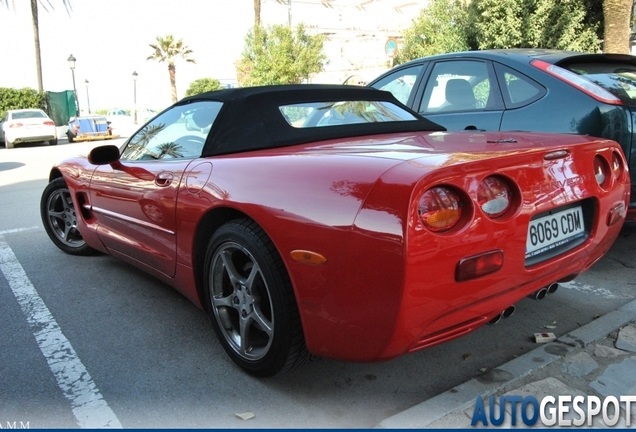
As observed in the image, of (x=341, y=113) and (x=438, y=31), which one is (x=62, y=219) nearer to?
(x=341, y=113)

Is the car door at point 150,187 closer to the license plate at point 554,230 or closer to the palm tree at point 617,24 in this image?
the license plate at point 554,230

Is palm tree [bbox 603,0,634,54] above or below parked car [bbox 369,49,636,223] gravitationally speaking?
above

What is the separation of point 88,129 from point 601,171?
23.7 m

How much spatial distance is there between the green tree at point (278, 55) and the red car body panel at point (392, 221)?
2073 centimetres

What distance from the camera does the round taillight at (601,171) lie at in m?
2.43

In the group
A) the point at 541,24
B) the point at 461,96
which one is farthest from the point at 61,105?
the point at 461,96

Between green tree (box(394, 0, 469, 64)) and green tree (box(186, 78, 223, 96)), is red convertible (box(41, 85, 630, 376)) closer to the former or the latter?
green tree (box(394, 0, 469, 64))

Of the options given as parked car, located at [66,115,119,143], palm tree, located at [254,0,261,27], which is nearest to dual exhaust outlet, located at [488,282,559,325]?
parked car, located at [66,115,119,143]

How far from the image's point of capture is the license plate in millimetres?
2072

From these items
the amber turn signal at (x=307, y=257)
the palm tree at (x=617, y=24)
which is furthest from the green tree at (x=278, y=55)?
the amber turn signal at (x=307, y=257)

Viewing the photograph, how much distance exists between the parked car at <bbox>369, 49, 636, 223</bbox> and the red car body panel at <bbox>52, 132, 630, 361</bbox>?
0.83 m

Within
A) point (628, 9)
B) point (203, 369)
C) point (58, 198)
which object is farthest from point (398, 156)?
point (628, 9)

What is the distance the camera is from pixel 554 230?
218 cm

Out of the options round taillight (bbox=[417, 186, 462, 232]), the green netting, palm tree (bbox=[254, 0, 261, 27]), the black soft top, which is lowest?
round taillight (bbox=[417, 186, 462, 232])
